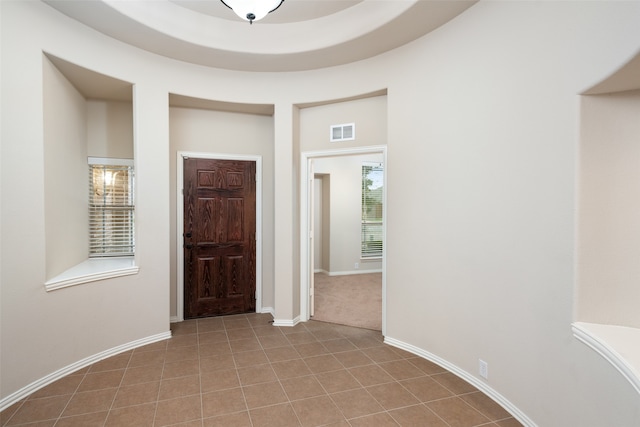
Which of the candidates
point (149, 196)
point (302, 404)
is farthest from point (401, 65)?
point (302, 404)

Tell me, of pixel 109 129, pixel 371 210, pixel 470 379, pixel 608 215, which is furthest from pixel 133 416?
pixel 371 210

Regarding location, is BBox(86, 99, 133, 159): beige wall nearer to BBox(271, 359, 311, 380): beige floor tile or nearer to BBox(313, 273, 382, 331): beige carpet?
BBox(271, 359, 311, 380): beige floor tile

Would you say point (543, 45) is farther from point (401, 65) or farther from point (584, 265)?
point (401, 65)

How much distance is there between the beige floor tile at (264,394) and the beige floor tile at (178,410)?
36 centimetres

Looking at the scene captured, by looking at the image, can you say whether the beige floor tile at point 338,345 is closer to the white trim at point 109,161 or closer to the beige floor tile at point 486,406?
the beige floor tile at point 486,406

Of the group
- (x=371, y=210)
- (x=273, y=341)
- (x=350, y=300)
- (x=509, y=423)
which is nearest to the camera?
(x=509, y=423)

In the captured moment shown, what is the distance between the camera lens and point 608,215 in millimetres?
1853

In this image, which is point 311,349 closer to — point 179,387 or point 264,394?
point 264,394

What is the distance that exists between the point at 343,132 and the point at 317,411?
2.84 metres

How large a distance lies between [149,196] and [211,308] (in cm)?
167

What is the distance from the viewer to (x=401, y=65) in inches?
134

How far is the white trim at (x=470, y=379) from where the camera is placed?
7.47 ft

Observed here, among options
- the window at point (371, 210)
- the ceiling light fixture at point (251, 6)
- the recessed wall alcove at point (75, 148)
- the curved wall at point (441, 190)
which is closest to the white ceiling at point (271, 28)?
the curved wall at point (441, 190)

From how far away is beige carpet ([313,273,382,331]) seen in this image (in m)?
4.39
